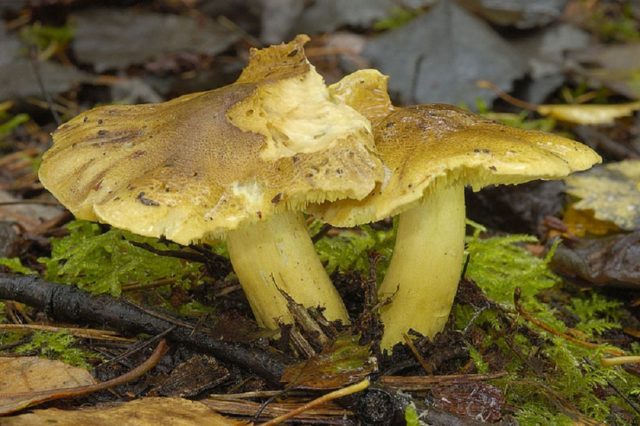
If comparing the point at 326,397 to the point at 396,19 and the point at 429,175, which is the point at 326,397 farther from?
the point at 396,19

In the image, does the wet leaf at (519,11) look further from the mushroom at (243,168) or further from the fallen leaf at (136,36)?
the mushroom at (243,168)

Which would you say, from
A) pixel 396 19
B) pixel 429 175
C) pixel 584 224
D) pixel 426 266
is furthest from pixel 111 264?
pixel 396 19

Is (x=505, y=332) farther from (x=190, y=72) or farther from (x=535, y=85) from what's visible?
(x=190, y=72)

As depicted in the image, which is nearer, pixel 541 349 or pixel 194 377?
pixel 194 377

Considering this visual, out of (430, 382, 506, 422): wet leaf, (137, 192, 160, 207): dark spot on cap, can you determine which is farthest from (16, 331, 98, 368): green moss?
(430, 382, 506, 422): wet leaf

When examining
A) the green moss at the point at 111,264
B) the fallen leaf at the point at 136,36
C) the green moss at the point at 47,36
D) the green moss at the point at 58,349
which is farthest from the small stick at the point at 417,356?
the green moss at the point at 47,36

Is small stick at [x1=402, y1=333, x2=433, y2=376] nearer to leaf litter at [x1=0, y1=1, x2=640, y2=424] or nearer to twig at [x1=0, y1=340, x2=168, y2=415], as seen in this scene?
leaf litter at [x1=0, y1=1, x2=640, y2=424]
